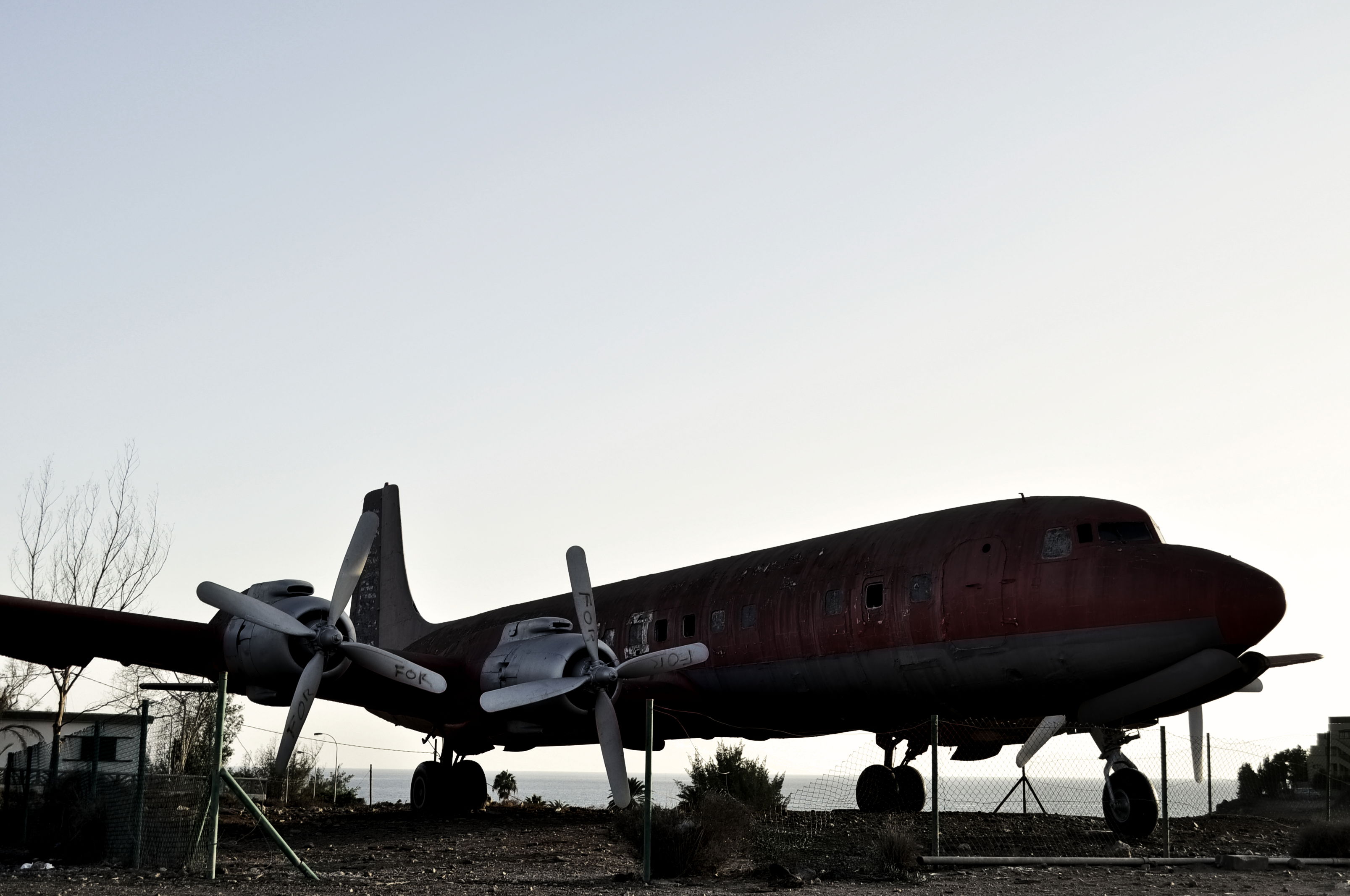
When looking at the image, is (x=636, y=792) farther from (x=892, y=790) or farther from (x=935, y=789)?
(x=935, y=789)

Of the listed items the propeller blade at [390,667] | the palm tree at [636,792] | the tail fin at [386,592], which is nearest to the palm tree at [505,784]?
the tail fin at [386,592]

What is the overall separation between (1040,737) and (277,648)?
1008 centimetres

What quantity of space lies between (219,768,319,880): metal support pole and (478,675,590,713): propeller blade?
15.7 feet

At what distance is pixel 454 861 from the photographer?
13.5 meters

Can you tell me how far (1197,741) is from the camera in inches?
Answer: 653

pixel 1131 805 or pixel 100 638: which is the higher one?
pixel 100 638

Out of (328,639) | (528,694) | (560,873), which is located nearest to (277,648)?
(328,639)

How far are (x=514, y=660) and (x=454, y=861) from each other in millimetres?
4317

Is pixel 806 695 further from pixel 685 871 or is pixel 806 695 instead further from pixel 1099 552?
pixel 685 871

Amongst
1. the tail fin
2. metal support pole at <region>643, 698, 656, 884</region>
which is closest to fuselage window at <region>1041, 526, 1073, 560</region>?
metal support pole at <region>643, 698, 656, 884</region>

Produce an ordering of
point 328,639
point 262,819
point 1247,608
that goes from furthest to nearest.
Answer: point 328,639 → point 1247,608 → point 262,819

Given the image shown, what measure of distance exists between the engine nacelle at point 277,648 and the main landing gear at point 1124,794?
9960 millimetres

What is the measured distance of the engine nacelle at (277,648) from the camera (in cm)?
1623

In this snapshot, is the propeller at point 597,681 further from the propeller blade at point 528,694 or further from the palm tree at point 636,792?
the palm tree at point 636,792
